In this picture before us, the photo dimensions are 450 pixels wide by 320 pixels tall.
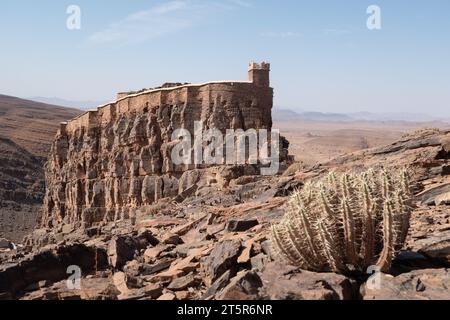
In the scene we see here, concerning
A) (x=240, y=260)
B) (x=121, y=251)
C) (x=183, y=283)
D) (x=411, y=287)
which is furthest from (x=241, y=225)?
(x=411, y=287)

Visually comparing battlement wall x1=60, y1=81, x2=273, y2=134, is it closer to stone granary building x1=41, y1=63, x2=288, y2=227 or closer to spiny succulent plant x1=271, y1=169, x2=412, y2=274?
stone granary building x1=41, y1=63, x2=288, y2=227

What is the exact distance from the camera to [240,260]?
6832 mm

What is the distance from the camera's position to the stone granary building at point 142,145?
2216 cm

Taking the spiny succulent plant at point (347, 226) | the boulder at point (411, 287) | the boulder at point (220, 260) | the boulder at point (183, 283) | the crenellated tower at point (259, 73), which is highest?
the crenellated tower at point (259, 73)

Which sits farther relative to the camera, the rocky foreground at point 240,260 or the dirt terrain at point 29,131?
the dirt terrain at point 29,131

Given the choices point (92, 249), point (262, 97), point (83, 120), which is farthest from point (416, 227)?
point (83, 120)

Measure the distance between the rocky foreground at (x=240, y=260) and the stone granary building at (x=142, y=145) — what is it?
274 inches

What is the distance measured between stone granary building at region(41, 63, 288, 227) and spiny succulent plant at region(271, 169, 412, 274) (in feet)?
36.8

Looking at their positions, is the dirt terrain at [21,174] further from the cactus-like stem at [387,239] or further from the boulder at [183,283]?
the cactus-like stem at [387,239]

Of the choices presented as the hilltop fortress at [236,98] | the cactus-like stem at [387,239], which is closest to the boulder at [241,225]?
the cactus-like stem at [387,239]

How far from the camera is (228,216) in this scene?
10.9m

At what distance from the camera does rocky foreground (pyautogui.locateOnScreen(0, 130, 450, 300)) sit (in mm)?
5480

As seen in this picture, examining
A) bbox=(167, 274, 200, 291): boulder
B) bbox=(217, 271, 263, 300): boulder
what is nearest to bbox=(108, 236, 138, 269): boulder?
bbox=(167, 274, 200, 291): boulder
